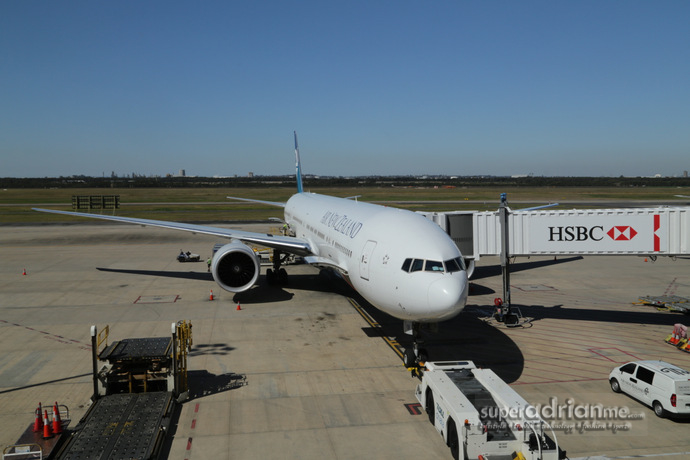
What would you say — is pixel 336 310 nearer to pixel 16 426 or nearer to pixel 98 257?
pixel 16 426

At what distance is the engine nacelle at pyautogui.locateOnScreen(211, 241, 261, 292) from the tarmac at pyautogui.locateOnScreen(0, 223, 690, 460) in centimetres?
122

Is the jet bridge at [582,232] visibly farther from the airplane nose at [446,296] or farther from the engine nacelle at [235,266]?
the engine nacelle at [235,266]

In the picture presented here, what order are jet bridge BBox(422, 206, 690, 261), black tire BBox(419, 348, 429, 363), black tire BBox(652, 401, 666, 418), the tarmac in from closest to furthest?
the tarmac, black tire BBox(652, 401, 666, 418), black tire BBox(419, 348, 429, 363), jet bridge BBox(422, 206, 690, 261)

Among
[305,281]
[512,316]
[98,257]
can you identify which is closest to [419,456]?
[512,316]

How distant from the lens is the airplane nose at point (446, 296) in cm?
1354

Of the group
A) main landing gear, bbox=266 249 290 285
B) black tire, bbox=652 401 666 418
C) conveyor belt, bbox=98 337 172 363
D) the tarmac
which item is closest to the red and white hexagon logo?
the tarmac

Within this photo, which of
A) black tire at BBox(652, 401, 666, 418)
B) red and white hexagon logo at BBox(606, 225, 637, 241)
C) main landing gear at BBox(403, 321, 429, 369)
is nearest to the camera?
black tire at BBox(652, 401, 666, 418)

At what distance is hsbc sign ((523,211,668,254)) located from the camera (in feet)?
68.0

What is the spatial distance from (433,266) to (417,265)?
1.53 ft

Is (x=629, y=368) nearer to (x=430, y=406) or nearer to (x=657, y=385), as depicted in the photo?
(x=657, y=385)

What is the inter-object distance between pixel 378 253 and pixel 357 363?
3750mm

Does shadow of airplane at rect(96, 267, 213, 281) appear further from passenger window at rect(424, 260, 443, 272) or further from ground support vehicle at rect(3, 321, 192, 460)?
passenger window at rect(424, 260, 443, 272)

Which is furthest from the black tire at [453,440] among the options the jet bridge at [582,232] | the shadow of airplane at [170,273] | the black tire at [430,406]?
the shadow of airplane at [170,273]

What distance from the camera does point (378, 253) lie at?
54.1ft
